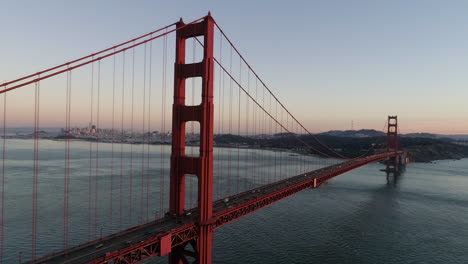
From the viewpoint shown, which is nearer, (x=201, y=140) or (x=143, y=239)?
(x=143, y=239)

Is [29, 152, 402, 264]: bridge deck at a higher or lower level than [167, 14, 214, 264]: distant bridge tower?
lower

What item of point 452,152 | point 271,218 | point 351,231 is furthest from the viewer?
point 452,152

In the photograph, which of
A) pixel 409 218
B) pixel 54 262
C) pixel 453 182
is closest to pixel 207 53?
pixel 54 262

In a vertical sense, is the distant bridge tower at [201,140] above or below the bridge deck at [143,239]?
above

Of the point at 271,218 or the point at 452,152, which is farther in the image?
the point at 452,152

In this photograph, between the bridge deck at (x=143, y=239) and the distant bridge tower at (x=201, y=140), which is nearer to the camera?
the bridge deck at (x=143, y=239)

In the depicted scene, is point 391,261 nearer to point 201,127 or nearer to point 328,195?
point 201,127

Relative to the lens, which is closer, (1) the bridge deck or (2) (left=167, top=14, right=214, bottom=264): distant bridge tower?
(1) the bridge deck

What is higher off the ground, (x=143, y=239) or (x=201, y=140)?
(x=201, y=140)
